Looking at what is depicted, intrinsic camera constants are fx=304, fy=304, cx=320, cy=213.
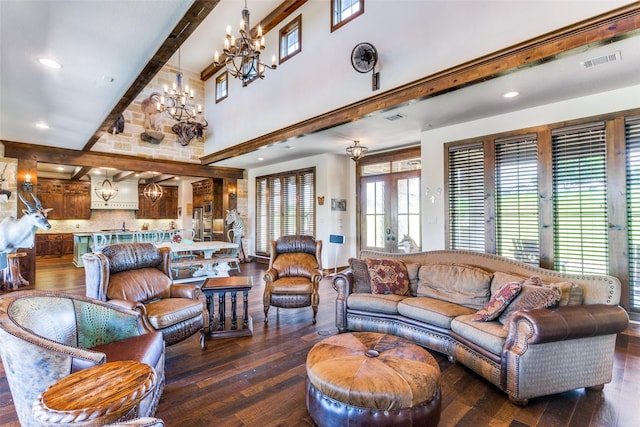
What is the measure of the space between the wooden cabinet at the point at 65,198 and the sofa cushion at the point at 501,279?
12.7 meters

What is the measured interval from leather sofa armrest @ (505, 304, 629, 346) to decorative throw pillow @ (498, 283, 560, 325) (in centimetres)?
9

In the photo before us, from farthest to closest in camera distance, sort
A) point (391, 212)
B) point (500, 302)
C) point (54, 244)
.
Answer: point (54, 244)
point (391, 212)
point (500, 302)

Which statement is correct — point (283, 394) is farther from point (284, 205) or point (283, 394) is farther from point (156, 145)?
point (156, 145)

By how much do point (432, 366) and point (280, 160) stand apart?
6.69 m

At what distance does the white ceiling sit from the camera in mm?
2326

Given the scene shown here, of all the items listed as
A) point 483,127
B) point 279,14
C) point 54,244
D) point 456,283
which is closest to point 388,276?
point 456,283

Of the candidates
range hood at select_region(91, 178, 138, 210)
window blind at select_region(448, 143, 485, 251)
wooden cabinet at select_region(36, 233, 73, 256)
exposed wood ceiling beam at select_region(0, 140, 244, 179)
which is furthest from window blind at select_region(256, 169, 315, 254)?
wooden cabinet at select_region(36, 233, 73, 256)

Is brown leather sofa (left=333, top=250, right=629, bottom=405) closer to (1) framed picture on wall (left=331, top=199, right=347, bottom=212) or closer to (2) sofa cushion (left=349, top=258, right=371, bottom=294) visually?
(2) sofa cushion (left=349, top=258, right=371, bottom=294)

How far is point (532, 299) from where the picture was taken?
2449mm

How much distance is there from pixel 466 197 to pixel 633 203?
1.85 metres

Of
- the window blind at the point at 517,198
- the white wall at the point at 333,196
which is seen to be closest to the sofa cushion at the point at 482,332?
the window blind at the point at 517,198

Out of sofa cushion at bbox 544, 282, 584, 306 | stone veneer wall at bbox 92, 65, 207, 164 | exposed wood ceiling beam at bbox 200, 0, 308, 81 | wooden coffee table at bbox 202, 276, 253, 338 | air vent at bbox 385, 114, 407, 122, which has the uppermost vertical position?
exposed wood ceiling beam at bbox 200, 0, 308, 81

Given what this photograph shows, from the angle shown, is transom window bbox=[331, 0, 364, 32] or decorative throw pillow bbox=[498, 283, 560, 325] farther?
transom window bbox=[331, 0, 364, 32]

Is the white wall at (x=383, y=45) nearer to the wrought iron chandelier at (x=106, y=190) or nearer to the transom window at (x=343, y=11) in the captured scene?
the transom window at (x=343, y=11)
